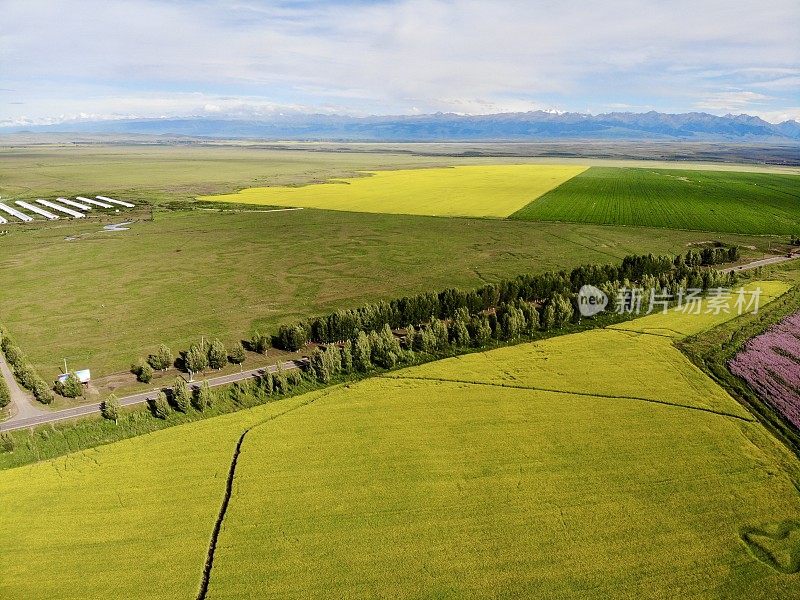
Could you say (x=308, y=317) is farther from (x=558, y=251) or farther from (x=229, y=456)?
(x=558, y=251)

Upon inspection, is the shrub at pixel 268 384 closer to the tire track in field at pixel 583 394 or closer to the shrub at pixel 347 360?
the shrub at pixel 347 360

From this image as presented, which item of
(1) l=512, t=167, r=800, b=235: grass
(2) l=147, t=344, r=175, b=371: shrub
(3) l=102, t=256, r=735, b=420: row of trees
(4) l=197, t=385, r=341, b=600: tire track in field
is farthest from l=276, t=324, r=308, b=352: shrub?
(1) l=512, t=167, r=800, b=235: grass

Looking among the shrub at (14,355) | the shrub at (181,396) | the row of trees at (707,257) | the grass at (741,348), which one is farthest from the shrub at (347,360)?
the row of trees at (707,257)

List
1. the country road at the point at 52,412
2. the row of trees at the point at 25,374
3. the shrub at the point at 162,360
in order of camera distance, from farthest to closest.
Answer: the shrub at the point at 162,360 < the row of trees at the point at 25,374 < the country road at the point at 52,412

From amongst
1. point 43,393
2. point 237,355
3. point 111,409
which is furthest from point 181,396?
point 43,393

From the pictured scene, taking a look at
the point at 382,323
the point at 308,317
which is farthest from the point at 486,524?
the point at 308,317

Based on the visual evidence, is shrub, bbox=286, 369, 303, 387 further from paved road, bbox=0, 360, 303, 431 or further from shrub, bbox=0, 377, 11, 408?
shrub, bbox=0, 377, 11, 408
